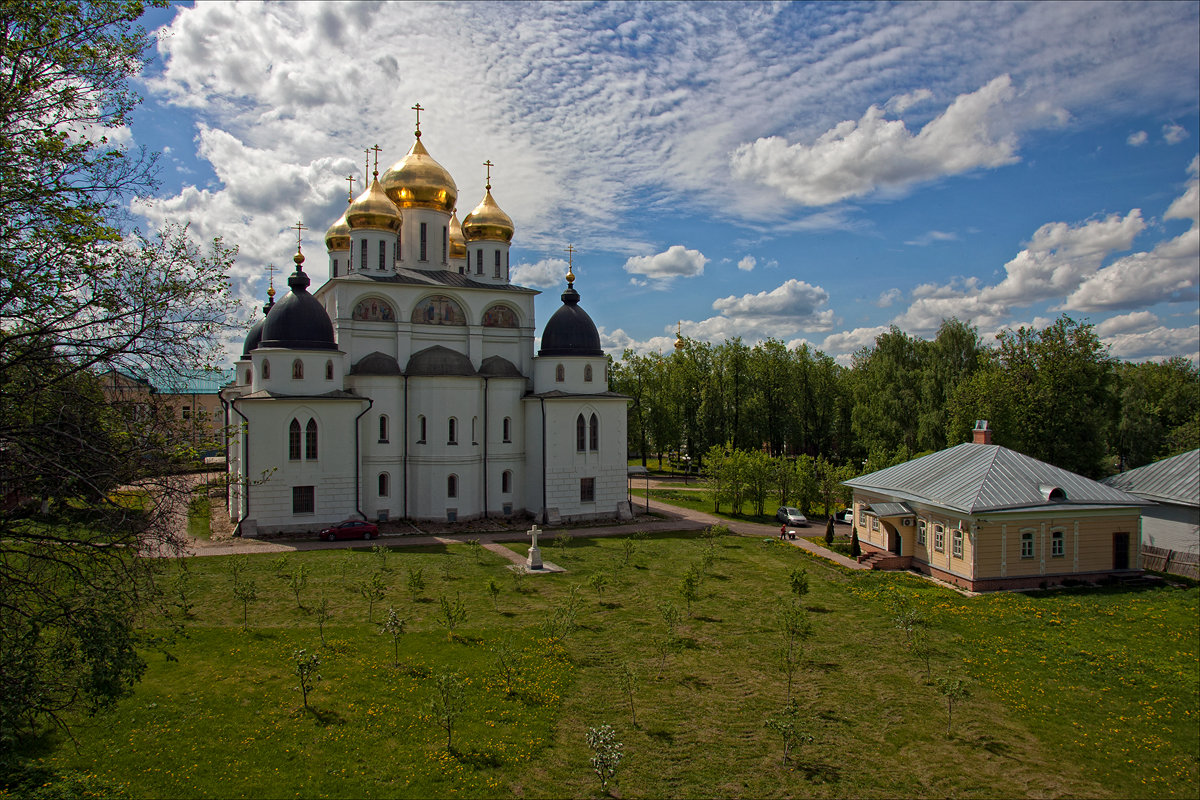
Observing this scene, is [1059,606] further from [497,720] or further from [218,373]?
[218,373]

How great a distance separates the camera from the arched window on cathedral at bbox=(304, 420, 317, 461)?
2591 cm

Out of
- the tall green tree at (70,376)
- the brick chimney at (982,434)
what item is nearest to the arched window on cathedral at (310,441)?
the tall green tree at (70,376)

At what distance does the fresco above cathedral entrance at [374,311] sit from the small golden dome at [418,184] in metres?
5.76

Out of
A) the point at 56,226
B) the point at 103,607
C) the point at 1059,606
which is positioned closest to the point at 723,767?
the point at 103,607

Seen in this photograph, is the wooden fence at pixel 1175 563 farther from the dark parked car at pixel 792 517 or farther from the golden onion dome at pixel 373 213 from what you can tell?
the golden onion dome at pixel 373 213

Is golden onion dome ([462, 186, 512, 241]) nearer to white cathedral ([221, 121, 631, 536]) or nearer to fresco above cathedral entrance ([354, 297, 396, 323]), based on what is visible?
white cathedral ([221, 121, 631, 536])

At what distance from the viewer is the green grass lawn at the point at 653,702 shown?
31.9 ft

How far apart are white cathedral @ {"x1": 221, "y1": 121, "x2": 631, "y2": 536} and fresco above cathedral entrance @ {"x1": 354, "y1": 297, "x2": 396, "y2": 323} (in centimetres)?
4

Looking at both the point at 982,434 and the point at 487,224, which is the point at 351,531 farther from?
the point at 982,434

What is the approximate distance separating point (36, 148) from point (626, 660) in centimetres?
1236

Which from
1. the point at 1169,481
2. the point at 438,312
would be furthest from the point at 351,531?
the point at 1169,481

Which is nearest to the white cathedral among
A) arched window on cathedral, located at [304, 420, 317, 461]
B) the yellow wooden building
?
arched window on cathedral, located at [304, 420, 317, 461]

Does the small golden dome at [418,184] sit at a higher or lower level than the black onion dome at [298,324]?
higher

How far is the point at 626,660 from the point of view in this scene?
46.2ft
